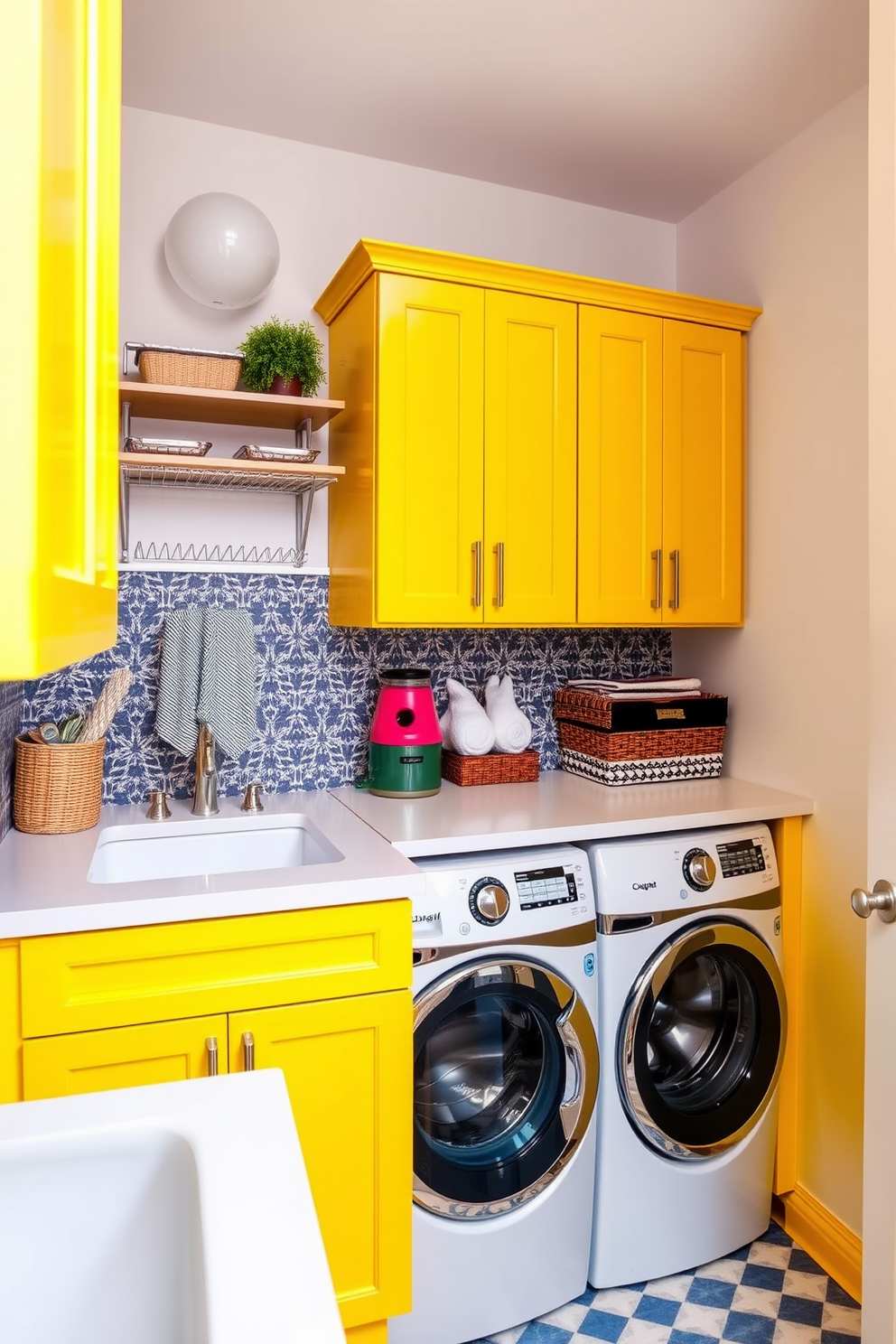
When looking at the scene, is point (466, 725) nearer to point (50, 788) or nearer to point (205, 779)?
point (205, 779)

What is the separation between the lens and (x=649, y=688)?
2551 mm

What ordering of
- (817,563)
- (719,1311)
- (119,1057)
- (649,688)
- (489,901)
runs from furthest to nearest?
(649,688) < (817,563) < (719,1311) < (489,901) < (119,1057)

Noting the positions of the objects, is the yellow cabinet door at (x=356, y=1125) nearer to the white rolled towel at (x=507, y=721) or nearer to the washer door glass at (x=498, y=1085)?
the washer door glass at (x=498, y=1085)

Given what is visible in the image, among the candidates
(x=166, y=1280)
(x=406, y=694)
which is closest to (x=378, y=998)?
(x=406, y=694)

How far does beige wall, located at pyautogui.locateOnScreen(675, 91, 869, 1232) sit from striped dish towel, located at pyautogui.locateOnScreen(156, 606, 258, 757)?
136 centimetres

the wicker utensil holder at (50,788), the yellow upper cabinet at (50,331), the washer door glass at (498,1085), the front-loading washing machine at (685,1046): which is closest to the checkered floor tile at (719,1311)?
the front-loading washing machine at (685,1046)

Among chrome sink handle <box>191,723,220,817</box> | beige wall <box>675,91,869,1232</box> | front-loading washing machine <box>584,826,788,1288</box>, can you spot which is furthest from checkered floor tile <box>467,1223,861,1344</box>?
chrome sink handle <box>191,723,220,817</box>

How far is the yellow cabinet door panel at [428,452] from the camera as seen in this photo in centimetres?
218

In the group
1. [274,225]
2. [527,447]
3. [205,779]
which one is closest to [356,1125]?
[205,779]

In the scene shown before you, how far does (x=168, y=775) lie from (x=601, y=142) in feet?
6.47

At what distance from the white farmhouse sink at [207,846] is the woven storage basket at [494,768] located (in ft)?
1.59

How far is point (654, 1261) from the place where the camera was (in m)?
2.11

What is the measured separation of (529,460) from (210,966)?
55.0 inches

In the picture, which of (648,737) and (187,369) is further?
(648,737)
